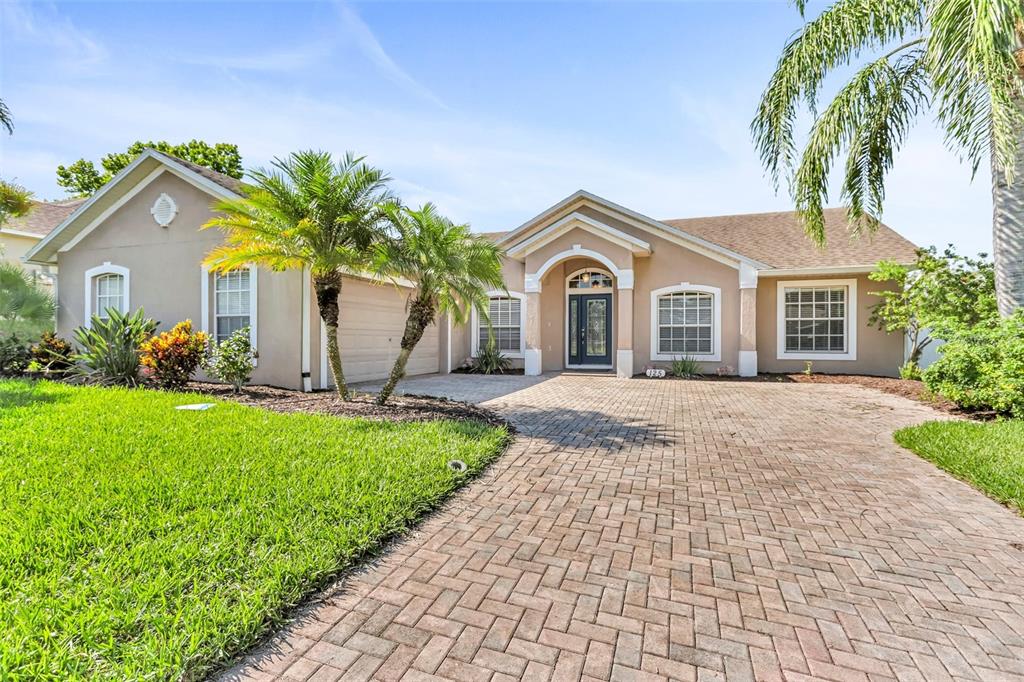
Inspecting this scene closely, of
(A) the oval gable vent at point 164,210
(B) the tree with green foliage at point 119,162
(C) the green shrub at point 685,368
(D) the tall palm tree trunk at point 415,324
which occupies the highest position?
(B) the tree with green foliage at point 119,162

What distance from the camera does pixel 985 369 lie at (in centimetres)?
798

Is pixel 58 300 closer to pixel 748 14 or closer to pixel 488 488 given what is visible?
pixel 488 488

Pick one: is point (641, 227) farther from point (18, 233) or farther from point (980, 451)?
point (18, 233)

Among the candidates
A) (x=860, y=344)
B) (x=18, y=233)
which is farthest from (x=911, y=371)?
(x=18, y=233)

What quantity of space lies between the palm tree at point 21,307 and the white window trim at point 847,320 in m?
21.8

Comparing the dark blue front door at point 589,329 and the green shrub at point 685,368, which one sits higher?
the dark blue front door at point 589,329

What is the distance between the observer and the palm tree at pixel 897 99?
739cm

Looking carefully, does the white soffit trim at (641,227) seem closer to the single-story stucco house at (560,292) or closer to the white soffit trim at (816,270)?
the single-story stucco house at (560,292)

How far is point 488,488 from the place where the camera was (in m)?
4.81

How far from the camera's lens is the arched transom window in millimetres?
16844

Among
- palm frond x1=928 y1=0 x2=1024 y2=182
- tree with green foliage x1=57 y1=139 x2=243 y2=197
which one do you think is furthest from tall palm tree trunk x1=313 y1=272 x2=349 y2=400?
tree with green foliage x1=57 y1=139 x2=243 y2=197

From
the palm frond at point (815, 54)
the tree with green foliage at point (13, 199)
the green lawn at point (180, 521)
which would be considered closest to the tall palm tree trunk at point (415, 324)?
the green lawn at point (180, 521)

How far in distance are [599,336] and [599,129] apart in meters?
6.83

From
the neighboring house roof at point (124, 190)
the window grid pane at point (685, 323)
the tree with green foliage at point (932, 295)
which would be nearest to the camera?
the neighboring house roof at point (124, 190)
